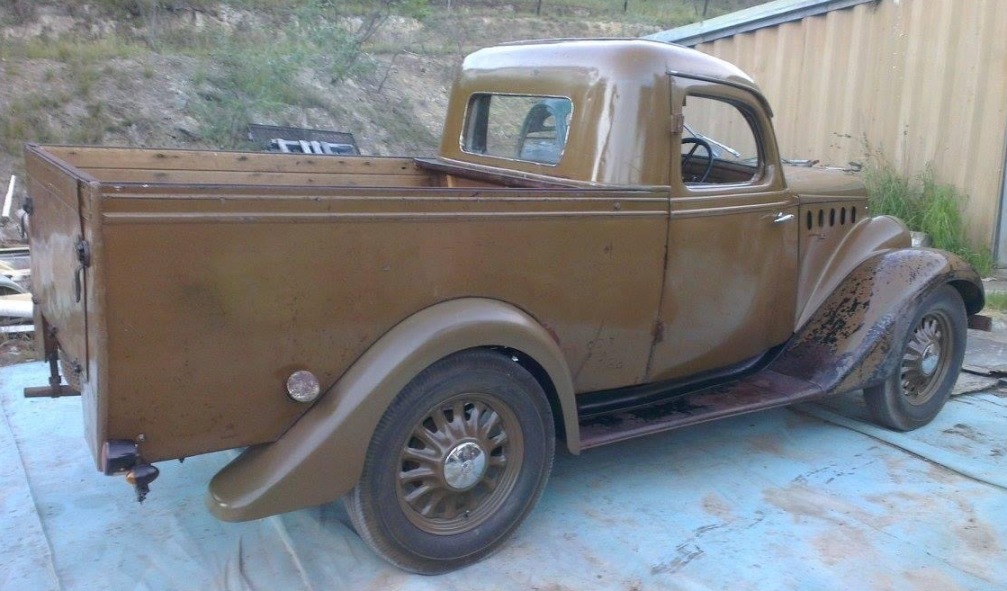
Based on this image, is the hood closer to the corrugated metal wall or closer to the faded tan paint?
the faded tan paint

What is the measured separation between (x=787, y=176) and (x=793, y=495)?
171 cm

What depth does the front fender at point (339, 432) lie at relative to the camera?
2.67m

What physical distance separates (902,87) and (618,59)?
554 centimetres

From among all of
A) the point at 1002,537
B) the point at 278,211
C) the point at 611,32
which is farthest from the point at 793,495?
the point at 611,32

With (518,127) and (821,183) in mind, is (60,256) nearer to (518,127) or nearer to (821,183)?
(518,127)

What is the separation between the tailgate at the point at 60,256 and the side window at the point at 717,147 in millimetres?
2468

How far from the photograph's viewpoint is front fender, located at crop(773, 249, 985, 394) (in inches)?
163

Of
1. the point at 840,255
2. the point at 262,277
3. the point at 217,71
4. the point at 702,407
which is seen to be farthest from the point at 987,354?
the point at 217,71

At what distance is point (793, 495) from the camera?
3.76 meters

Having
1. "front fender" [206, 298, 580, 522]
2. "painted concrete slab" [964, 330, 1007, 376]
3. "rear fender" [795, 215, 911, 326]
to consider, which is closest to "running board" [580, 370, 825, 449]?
"rear fender" [795, 215, 911, 326]

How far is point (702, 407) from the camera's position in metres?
3.87

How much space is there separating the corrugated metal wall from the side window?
2.35 feet

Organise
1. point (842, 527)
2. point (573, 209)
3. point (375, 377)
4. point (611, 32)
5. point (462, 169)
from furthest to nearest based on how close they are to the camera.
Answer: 1. point (611, 32)
2. point (462, 169)
3. point (842, 527)
4. point (573, 209)
5. point (375, 377)

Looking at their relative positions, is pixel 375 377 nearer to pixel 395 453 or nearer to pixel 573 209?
pixel 395 453
